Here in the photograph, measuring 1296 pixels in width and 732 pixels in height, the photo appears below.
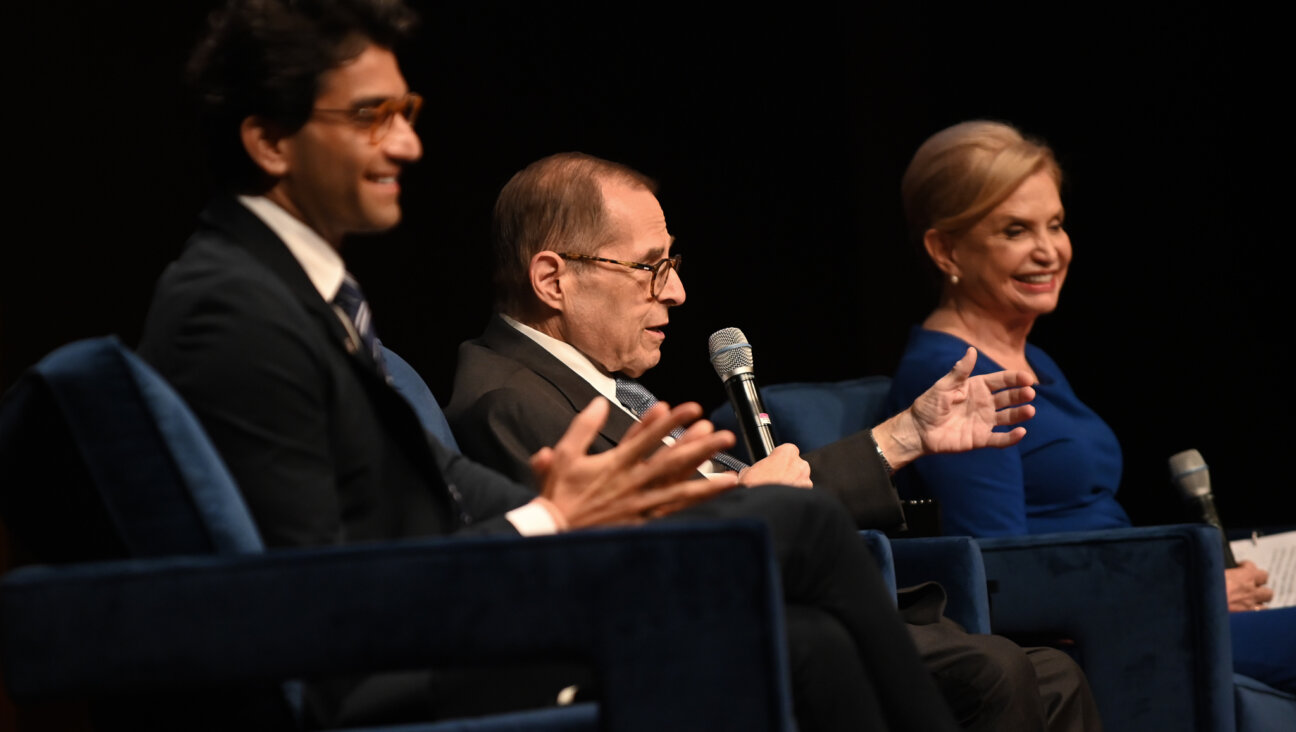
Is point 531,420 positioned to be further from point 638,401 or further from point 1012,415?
point 1012,415

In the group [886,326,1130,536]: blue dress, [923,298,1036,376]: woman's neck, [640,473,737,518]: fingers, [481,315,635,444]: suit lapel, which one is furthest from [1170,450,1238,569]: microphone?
[640,473,737,518]: fingers

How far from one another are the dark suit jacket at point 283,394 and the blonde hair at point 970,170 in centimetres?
179

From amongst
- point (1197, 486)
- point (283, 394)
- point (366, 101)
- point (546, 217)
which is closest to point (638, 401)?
point (546, 217)

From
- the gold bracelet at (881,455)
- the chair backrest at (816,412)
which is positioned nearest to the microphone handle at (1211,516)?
the chair backrest at (816,412)

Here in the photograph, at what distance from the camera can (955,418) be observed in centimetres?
238

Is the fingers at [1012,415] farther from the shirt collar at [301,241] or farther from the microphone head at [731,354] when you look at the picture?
the shirt collar at [301,241]

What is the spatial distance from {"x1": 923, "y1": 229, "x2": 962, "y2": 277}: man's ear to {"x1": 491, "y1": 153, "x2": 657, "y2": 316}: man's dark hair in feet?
2.88

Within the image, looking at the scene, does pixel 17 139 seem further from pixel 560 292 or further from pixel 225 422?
pixel 225 422

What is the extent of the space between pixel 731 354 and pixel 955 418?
1.37 ft

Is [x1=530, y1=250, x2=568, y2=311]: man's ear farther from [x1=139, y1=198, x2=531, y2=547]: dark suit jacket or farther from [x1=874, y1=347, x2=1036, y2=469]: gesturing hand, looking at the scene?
[x1=139, y1=198, x2=531, y2=547]: dark suit jacket

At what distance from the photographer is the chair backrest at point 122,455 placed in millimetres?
1271

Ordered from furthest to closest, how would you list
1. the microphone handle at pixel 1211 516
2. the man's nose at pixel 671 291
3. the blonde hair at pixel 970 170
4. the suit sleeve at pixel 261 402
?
the blonde hair at pixel 970 170 < the microphone handle at pixel 1211 516 < the man's nose at pixel 671 291 < the suit sleeve at pixel 261 402

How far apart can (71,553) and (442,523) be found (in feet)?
1.24

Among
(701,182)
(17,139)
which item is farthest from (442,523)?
(701,182)
